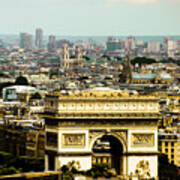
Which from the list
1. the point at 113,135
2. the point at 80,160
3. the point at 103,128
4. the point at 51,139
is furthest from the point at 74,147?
the point at 113,135

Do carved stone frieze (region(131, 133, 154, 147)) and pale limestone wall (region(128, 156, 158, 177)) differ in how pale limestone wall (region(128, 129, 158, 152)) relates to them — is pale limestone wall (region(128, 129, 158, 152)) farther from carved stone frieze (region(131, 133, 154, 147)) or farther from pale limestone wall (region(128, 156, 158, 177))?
pale limestone wall (region(128, 156, 158, 177))

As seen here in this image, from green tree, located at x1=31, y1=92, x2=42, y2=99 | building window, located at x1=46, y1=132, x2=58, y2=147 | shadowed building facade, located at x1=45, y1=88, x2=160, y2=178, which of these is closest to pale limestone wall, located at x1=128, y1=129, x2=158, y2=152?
shadowed building facade, located at x1=45, y1=88, x2=160, y2=178

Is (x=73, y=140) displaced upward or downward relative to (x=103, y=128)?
downward

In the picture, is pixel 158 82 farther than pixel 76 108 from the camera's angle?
Yes

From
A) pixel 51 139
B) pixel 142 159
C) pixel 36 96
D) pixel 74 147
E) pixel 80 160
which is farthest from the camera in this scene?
pixel 36 96

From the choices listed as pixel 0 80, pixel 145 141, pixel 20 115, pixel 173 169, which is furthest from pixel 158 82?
pixel 145 141

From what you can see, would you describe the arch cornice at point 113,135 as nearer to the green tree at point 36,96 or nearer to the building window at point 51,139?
the building window at point 51,139

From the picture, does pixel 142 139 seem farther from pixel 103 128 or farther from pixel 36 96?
pixel 36 96

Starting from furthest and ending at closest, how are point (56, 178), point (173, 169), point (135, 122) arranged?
point (173, 169) → point (135, 122) → point (56, 178)

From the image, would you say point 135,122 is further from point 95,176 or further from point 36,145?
point 36,145
